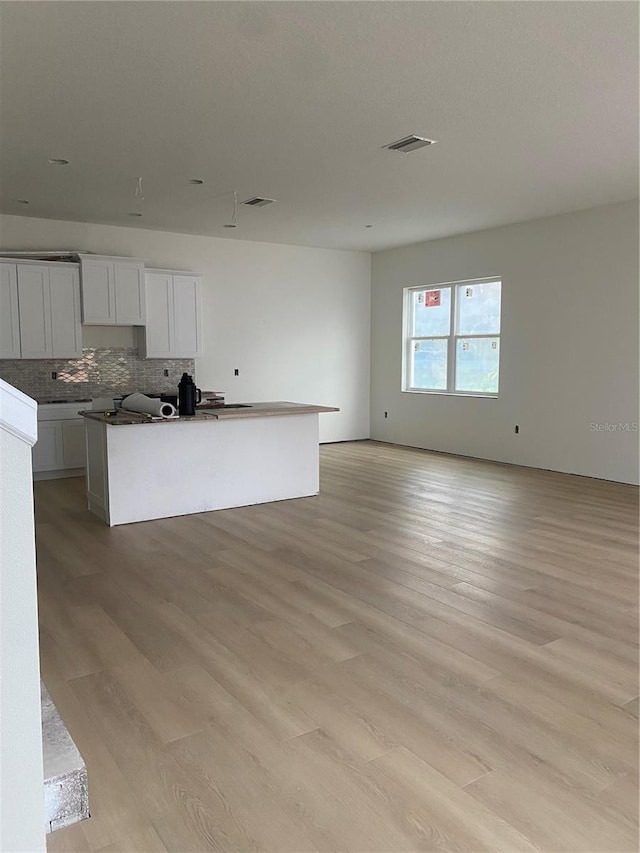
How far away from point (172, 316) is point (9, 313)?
175cm

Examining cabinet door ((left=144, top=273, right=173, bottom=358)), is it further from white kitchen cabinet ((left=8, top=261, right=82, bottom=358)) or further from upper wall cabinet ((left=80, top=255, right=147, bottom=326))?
white kitchen cabinet ((left=8, top=261, right=82, bottom=358))

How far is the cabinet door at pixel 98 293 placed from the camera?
698 cm

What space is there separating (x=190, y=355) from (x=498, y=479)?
3825mm

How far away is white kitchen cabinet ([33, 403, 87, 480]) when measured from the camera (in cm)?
676

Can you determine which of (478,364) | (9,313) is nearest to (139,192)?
(9,313)

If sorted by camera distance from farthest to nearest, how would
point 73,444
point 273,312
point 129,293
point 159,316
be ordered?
point 273,312 → point 159,316 → point 129,293 → point 73,444

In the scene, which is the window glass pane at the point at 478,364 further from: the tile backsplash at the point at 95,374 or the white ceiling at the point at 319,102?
the tile backsplash at the point at 95,374

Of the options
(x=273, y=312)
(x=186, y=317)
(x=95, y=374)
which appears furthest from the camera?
(x=273, y=312)

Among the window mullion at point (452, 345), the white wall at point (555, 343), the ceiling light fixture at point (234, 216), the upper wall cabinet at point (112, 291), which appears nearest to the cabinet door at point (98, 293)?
the upper wall cabinet at point (112, 291)

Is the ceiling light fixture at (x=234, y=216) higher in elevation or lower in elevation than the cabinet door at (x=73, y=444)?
higher

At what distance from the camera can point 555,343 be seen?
7.16 m

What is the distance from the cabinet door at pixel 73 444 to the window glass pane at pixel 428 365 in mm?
4486

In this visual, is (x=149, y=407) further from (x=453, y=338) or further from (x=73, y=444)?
(x=453, y=338)

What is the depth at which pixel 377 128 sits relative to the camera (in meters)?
4.19
